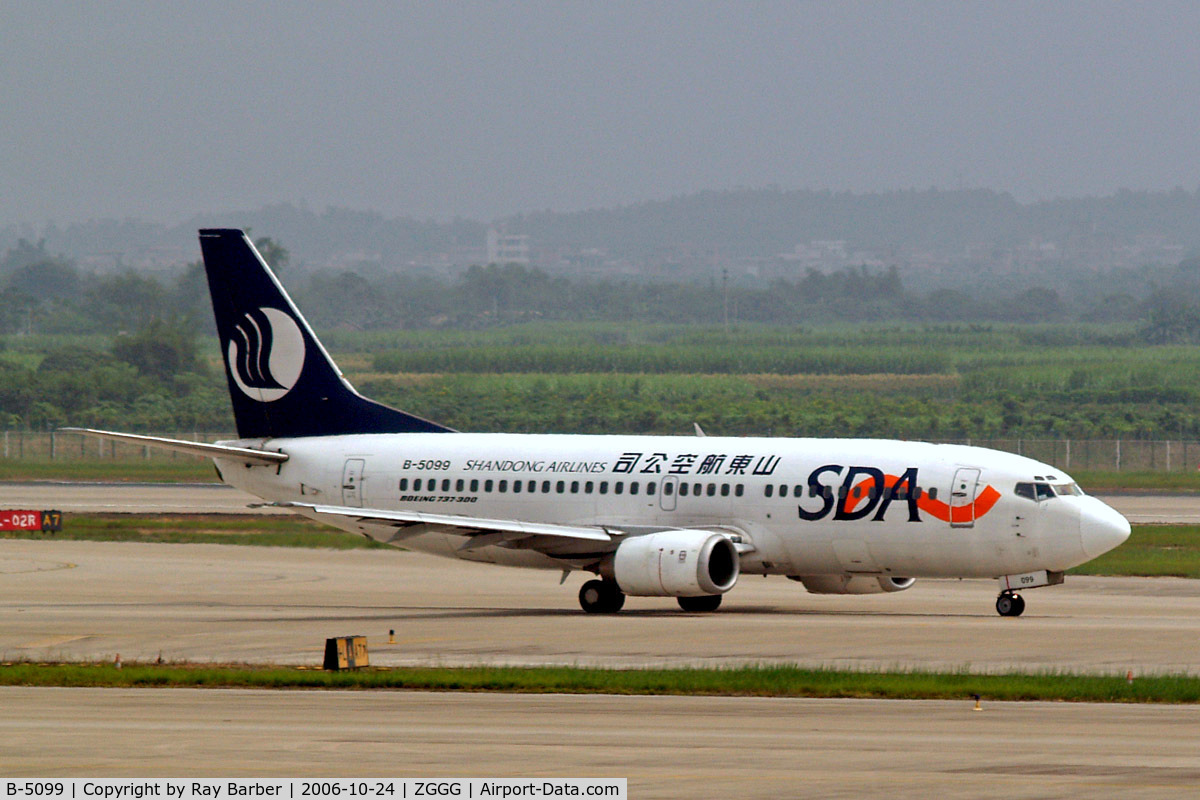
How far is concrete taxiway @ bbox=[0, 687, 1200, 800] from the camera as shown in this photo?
19.5 metres

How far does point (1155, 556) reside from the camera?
2296 inches

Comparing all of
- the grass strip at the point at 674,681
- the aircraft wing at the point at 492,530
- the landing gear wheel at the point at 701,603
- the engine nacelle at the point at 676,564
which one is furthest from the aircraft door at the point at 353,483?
the grass strip at the point at 674,681

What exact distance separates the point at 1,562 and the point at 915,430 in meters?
63.0

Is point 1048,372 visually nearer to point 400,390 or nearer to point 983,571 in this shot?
point 400,390

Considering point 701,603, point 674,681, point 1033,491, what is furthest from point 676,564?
point 674,681

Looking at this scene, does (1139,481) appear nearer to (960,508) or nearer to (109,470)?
(109,470)

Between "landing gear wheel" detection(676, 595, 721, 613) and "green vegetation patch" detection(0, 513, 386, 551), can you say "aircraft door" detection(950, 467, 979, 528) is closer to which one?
"landing gear wheel" detection(676, 595, 721, 613)

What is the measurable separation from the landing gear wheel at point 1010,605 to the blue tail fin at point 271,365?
15.0m

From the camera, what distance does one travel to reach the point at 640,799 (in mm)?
18281

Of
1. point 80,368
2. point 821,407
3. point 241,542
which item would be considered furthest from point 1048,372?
point 241,542

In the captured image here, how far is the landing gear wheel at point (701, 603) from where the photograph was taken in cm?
4334

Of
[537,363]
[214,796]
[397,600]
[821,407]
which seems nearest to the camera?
[214,796]

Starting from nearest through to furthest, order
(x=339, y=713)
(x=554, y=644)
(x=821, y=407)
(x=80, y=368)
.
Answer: (x=339, y=713)
(x=554, y=644)
(x=821, y=407)
(x=80, y=368)

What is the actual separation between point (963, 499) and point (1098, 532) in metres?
2.86
